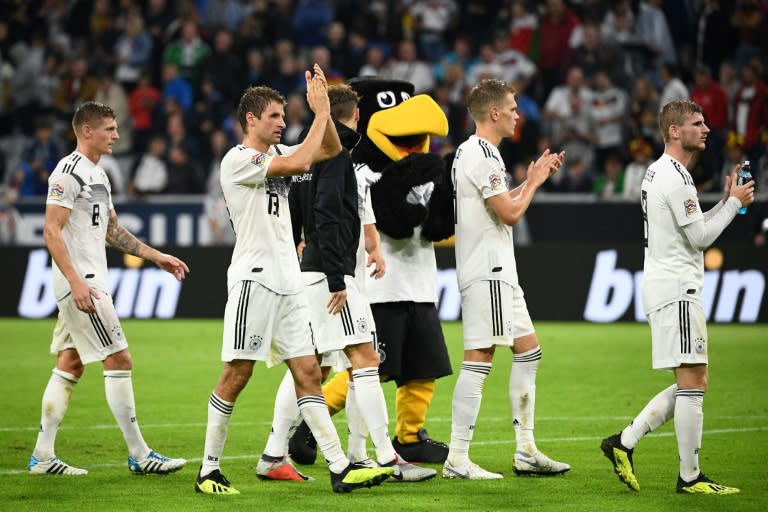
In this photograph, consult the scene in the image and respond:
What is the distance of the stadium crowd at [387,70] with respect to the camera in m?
20.2

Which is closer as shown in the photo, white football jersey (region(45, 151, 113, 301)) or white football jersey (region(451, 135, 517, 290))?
white football jersey (region(451, 135, 517, 290))

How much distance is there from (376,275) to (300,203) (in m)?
0.65

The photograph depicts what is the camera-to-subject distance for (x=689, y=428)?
7.05m

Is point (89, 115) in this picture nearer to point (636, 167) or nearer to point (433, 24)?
point (636, 167)

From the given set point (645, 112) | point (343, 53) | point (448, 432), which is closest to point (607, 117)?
point (645, 112)

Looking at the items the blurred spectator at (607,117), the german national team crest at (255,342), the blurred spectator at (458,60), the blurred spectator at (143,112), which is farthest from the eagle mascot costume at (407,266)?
the blurred spectator at (143,112)

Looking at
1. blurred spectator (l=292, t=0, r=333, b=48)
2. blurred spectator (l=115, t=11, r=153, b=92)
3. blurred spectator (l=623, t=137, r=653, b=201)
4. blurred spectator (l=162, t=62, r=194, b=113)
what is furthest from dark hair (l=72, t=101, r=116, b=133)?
blurred spectator (l=115, t=11, r=153, b=92)

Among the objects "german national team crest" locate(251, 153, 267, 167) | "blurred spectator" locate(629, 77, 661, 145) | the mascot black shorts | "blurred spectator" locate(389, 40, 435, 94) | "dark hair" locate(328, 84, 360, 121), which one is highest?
"blurred spectator" locate(389, 40, 435, 94)

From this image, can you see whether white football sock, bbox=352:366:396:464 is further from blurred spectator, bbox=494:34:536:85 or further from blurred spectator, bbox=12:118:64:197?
blurred spectator, bbox=12:118:64:197

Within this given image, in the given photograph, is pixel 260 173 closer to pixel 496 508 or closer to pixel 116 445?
pixel 496 508

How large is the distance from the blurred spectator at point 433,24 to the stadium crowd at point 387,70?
0.03m

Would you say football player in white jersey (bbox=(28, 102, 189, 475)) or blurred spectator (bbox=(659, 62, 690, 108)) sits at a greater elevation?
blurred spectator (bbox=(659, 62, 690, 108))

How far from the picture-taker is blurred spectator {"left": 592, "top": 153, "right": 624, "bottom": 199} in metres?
19.5

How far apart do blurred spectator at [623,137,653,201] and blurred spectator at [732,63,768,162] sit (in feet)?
4.58
